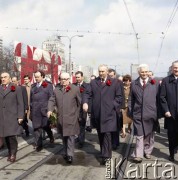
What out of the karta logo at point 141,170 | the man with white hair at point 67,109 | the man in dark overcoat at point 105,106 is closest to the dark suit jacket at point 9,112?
the man with white hair at point 67,109

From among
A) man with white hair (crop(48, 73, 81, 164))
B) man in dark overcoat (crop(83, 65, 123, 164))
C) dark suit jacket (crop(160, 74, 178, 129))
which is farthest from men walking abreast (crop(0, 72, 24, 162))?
dark suit jacket (crop(160, 74, 178, 129))

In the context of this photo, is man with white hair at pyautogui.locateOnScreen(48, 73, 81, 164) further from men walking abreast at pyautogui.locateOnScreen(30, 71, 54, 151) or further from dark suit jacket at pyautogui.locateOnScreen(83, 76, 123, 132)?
men walking abreast at pyautogui.locateOnScreen(30, 71, 54, 151)

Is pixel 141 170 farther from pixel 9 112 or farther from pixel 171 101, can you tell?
pixel 9 112

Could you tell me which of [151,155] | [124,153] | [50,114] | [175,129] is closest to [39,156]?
[50,114]

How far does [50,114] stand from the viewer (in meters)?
7.91

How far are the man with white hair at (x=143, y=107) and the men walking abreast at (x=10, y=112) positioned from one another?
2329 mm

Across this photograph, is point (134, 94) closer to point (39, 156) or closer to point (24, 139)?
point (39, 156)

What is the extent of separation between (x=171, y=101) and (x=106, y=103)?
127 cm

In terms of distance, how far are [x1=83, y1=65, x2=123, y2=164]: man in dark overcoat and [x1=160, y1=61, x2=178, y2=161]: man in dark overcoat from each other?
0.87 meters

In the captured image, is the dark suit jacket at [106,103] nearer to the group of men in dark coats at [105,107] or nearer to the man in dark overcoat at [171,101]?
the group of men in dark coats at [105,107]

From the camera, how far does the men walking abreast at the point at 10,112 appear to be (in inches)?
309

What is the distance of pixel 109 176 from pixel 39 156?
242 centimetres

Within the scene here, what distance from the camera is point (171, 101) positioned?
24.8ft

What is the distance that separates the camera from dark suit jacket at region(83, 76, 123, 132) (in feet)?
24.9
